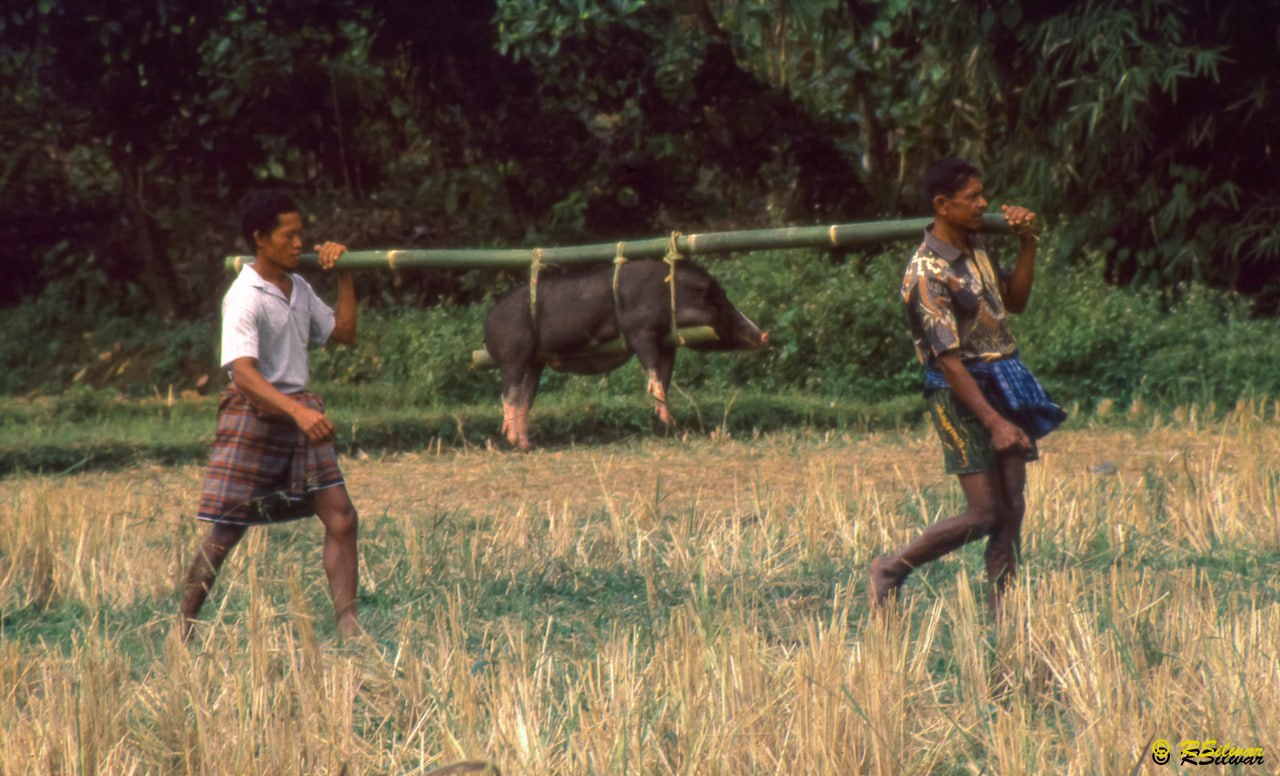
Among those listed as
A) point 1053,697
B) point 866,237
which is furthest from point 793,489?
point 1053,697

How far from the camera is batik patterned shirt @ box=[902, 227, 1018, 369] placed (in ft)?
15.9

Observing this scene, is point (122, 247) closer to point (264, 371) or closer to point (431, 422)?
point (431, 422)

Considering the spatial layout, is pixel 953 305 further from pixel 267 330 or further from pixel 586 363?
pixel 586 363

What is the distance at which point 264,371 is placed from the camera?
512cm

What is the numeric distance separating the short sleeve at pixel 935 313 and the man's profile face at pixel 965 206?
0.56 feet

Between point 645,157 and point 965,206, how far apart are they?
1127 cm

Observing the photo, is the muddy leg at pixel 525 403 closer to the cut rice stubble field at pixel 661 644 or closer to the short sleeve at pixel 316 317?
the cut rice stubble field at pixel 661 644

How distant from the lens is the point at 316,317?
5.35 meters

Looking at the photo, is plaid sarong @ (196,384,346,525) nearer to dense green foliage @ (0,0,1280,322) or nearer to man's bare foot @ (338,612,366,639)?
man's bare foot @ (338,612,366,639)

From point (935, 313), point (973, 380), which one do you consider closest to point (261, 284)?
point (935, 313)

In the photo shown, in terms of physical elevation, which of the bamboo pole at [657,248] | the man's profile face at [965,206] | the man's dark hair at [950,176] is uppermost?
the man's dark hair at [950,176]

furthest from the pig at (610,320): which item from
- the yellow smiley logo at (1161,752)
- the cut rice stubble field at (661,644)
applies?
the yellow smiley logo at (1161,752)

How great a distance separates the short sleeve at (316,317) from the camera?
5.31 m

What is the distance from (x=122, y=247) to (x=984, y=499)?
45.6 ft
